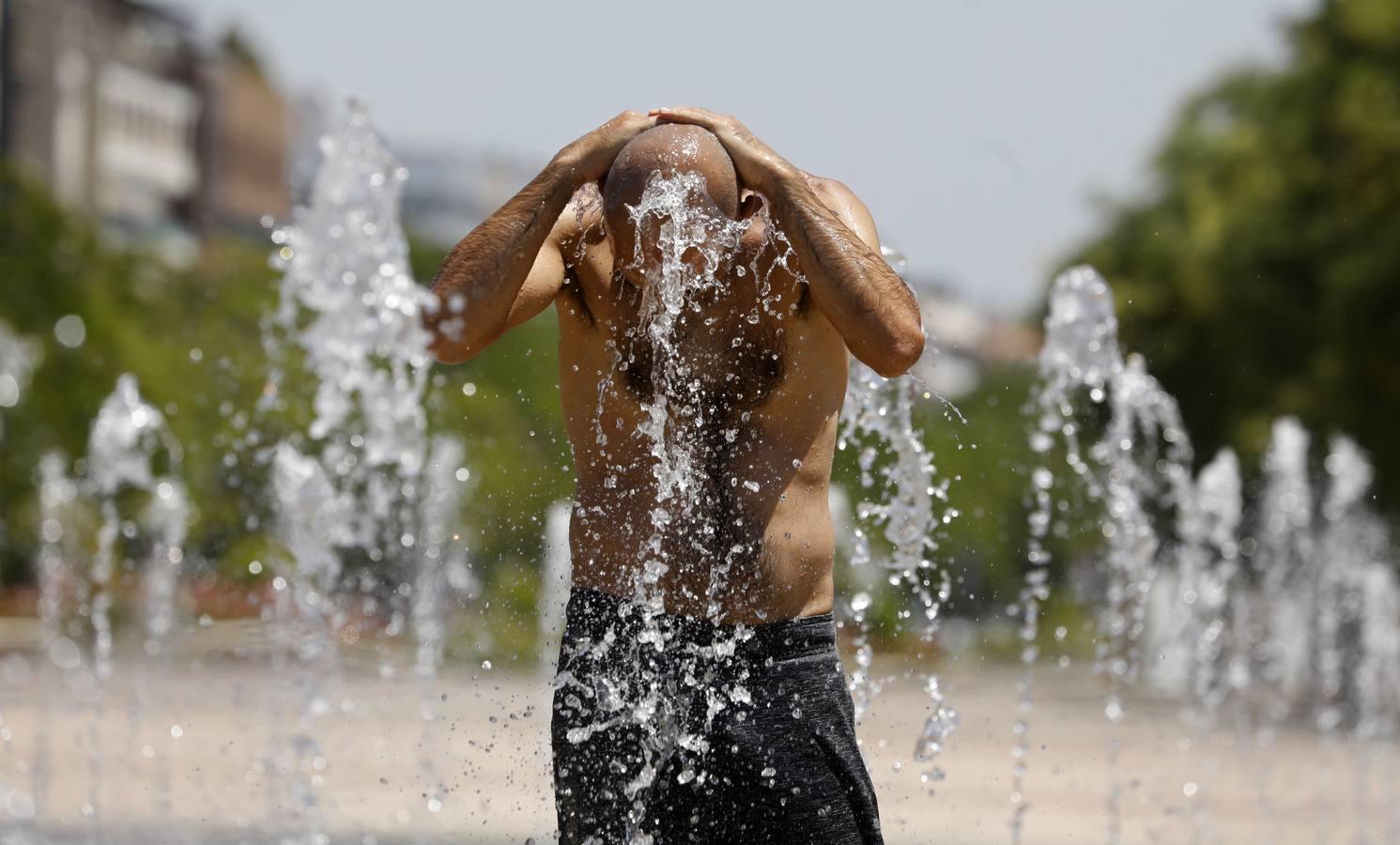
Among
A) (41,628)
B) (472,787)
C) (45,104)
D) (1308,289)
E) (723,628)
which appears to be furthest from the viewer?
(45,104)

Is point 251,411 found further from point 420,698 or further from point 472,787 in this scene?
point 472,787

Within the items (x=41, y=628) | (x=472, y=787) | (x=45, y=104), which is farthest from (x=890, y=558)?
(x=45, y=104)

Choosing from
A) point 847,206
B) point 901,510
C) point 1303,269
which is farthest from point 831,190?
point 1303,269

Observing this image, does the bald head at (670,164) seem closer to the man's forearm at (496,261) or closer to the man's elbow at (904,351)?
the man's forearm at (496,261)

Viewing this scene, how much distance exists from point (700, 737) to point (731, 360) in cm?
54

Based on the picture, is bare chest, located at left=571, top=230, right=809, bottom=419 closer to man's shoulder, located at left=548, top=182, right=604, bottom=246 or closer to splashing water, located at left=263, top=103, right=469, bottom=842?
man's shoulder, located at left=548, top=182, right=604, bottom=246

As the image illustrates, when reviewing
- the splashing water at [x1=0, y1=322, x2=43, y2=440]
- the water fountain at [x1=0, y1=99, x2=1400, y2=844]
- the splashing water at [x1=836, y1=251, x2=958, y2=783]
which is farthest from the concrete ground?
the splashing water at [x1=0, y1=322, x2=43, y2=440]

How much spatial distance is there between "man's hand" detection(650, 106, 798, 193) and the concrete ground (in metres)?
2.67

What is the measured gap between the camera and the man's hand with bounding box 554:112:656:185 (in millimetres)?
2963

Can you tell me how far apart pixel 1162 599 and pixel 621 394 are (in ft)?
65.6

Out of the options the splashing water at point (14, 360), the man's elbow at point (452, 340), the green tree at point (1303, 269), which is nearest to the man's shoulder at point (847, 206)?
the man's elbow at point (452, 340)

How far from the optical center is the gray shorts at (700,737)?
A: 9.48ft

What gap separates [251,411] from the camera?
22.8m

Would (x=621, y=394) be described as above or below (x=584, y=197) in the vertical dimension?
below
